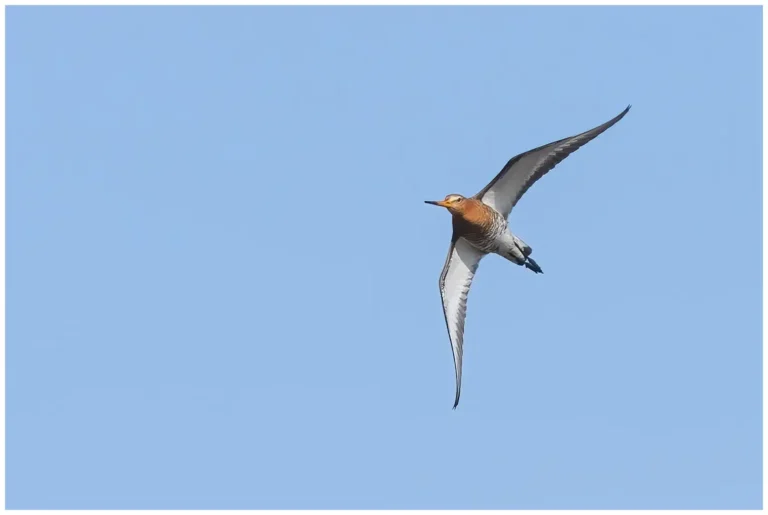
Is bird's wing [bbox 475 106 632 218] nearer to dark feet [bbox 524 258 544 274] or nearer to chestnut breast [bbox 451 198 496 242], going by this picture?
chestnut breast [bbox 451 198 496 242]

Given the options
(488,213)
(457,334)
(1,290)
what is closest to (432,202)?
(488,213)

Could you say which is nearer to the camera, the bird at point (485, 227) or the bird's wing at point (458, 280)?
the bird at point (485, 227)

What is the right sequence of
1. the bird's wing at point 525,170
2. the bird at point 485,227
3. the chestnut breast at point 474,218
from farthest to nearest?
1. the chestnut breast at point 474,218
2. the bird at point 485,227
3. the bird's wing at point 525,170

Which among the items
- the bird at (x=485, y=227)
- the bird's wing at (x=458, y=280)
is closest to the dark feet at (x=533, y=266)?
the bird at (x=485, y=227)

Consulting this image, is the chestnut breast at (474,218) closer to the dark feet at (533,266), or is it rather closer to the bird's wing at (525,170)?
the bird's wing at (525,170)

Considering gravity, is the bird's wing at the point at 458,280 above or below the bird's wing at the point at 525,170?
below

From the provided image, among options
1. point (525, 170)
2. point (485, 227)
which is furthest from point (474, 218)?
point (525, 170)

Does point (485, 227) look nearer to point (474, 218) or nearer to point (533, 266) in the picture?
point (474, 218)
